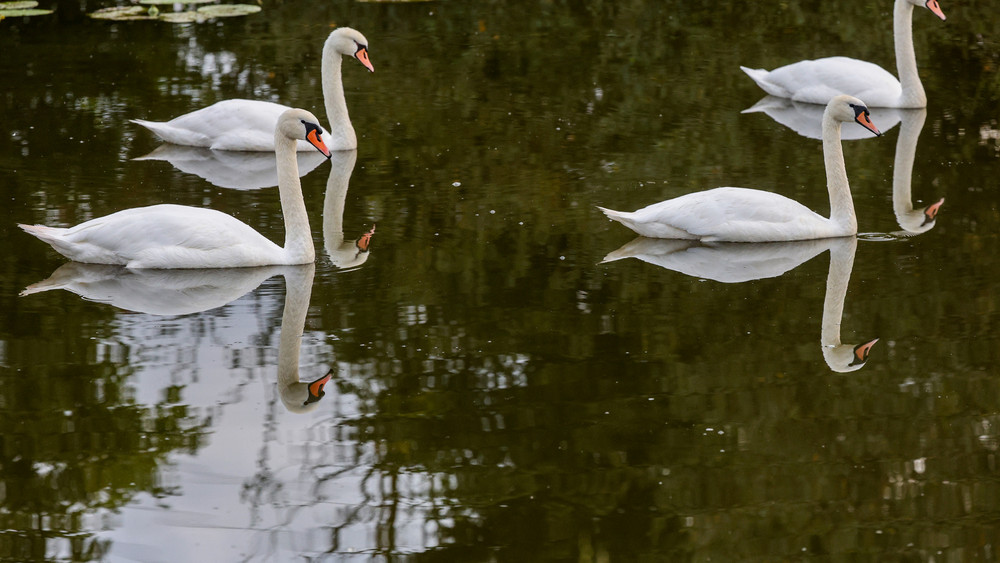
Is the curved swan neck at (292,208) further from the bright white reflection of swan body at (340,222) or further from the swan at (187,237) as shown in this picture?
the bright white reflection of swan body at (340,222)

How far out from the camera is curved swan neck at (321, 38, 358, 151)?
11.4 metres

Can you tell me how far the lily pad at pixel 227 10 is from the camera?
16859mm

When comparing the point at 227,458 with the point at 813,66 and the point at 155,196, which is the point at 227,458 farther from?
the point at 813,66

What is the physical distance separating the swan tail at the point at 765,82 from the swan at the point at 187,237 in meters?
6.40

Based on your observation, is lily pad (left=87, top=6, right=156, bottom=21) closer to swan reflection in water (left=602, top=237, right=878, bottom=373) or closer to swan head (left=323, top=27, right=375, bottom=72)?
swan head (left=323, top=27, right=375, bottom=72)

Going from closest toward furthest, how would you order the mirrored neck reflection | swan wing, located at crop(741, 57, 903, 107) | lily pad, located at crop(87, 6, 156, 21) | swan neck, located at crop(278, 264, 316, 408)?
swan neck, located at crop(278, 264, 316, 408) < the mirrored neck reflection < swan wing, located at crop(741, 57, 903, 107) < lily pad, located at crop(87, 6, 156, 21)

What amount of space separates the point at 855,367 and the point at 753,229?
2.13m

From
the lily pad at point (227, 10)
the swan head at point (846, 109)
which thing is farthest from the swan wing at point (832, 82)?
the lily pad at point (227, 10)

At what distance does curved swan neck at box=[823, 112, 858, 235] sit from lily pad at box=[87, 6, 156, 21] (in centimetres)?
1036

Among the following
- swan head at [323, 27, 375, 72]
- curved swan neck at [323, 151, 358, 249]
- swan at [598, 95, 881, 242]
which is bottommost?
swan at [598, 95, 881, 242]

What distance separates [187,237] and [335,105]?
3.44 m

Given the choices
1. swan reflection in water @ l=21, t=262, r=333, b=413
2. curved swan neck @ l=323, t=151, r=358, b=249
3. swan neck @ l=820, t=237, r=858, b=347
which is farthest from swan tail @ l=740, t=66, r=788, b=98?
swan reflection in water @ l=21, t=262, r=333, b=413

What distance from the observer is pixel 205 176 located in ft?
35.4

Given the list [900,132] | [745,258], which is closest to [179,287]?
[745,258]
